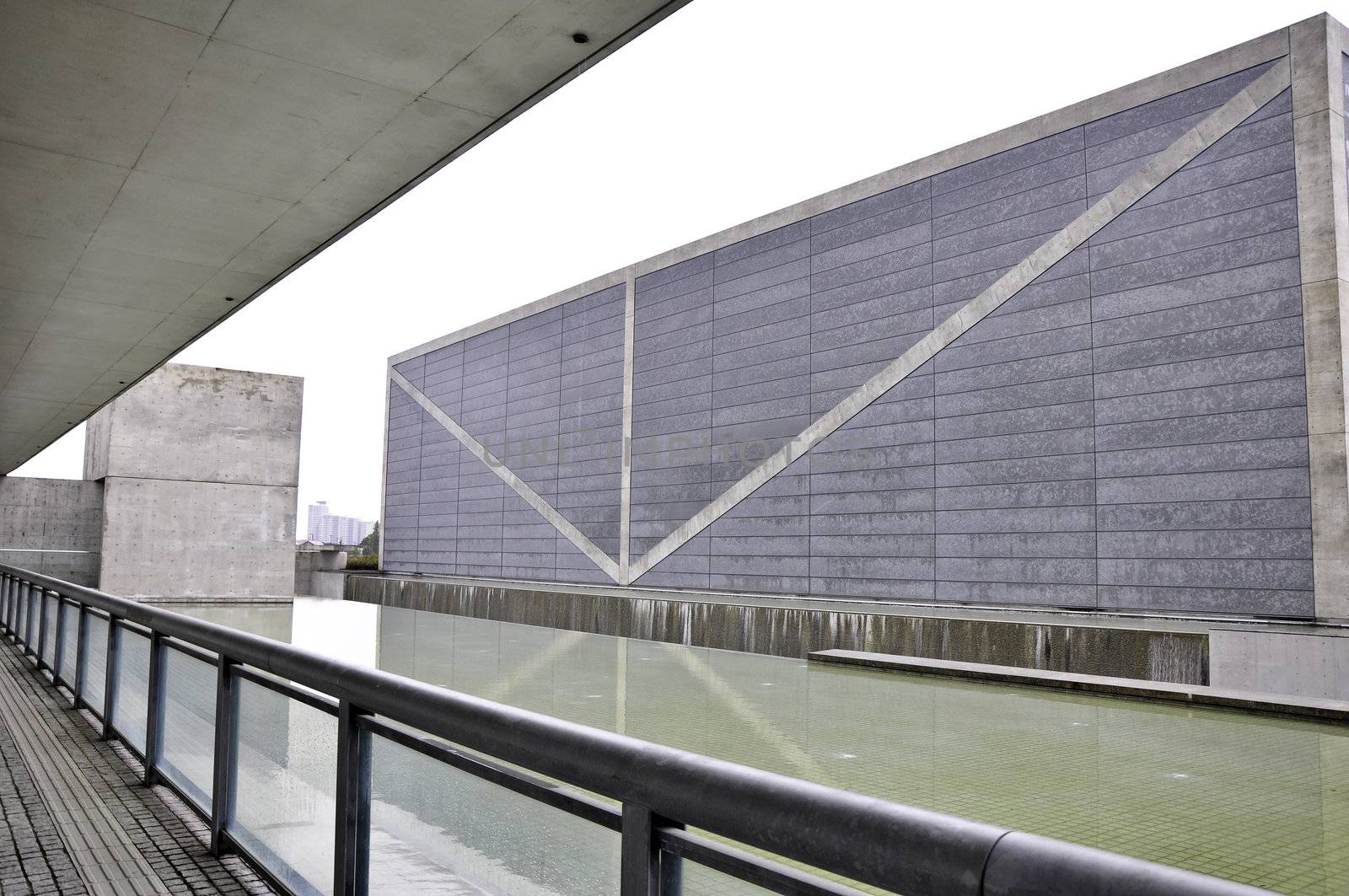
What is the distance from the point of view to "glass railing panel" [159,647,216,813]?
4.00 m

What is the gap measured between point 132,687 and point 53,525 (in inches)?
914

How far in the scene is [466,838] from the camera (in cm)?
210

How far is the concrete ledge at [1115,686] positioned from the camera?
29.8 feet

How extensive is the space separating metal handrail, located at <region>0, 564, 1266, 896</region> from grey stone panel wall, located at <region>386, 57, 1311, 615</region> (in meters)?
16.7

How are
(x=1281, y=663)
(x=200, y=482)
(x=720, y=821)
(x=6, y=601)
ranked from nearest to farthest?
1. (x=720, y=821)
2. (x=1281, y=663)
3. (x=6, y=601)
4. (x=200, y=482)

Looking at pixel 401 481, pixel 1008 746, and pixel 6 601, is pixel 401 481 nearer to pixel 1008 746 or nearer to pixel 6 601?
pixel 6 601

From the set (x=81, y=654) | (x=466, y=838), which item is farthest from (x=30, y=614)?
(x=466, y=838)

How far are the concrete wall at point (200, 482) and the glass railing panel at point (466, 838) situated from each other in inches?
941

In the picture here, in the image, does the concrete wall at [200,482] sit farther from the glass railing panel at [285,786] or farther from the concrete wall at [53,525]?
the glass railing panel at [285,786]

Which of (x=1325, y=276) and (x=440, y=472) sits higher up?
(x=1325, y=276)

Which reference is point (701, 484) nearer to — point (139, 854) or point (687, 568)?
point (687, 568)

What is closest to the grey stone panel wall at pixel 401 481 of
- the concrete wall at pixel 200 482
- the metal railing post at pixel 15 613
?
the concrete wall at pixel 200 482

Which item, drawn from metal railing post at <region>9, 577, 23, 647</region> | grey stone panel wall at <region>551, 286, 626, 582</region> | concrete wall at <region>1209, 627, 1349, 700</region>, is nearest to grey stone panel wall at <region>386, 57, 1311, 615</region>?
grey stone panel wall at <region>551, 286, 626, 582</region>

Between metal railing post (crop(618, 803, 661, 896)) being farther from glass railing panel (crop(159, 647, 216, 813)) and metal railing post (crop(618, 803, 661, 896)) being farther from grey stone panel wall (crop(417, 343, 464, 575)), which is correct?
grey stone panel wall (crop(417, 343, 464, 575))
